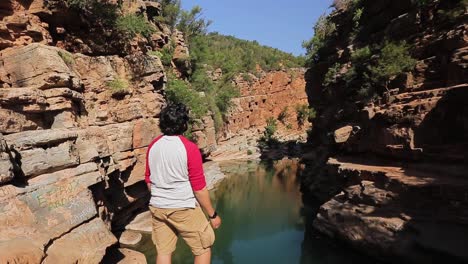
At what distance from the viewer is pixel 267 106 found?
43.6 m

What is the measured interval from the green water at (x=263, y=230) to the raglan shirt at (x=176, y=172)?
644 cm

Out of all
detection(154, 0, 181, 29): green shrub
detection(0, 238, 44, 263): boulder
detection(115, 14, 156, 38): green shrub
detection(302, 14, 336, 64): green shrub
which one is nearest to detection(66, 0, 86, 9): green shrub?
detection(115, 14, 156, 38): green shrub

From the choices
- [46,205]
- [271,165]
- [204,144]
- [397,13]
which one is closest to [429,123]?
[397,13]

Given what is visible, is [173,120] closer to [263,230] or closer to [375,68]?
[263,230]

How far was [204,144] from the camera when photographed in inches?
808

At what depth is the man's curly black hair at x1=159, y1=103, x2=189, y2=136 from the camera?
301cm

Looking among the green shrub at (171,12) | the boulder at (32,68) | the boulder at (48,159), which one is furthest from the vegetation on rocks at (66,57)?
the green shrub at (171,12)

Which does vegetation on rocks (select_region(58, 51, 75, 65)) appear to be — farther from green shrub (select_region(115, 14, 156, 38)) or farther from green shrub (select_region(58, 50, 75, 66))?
green shrub (select_region(115, 14, 156, 38))

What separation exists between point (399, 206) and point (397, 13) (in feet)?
29.0

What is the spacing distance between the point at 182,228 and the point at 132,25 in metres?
11.4

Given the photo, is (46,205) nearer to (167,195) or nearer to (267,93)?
(167,195)

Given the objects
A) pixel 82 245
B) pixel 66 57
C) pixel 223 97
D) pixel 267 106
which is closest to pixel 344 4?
pixel 66 57

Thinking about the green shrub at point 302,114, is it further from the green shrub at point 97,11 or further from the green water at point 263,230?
the green shrub at point 97,11

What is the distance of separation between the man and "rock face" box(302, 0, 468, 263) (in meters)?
5.86
